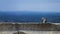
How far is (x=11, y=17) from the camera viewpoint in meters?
2.17

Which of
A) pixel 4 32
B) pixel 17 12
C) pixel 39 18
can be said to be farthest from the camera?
pixel 17 12

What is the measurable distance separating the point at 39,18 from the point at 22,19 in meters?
→ 0.36

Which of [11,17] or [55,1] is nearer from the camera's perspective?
[11,17]

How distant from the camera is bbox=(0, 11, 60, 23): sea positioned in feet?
6.91

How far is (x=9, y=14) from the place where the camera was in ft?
7.11

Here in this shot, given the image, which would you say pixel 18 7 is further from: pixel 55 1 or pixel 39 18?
pixel 55 1

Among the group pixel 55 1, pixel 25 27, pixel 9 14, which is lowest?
pixel 25 27

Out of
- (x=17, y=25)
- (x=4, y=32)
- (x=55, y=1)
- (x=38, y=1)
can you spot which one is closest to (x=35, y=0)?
(x=38, y=1)

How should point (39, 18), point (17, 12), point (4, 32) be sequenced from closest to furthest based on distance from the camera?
point (4, 32) → point (39, 18) → point (17, 12)

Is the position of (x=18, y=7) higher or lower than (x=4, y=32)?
higher

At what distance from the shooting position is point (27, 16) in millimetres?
2186

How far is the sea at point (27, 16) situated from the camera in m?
2.11

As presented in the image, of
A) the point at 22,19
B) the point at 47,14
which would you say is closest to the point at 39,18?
the point at 47,14

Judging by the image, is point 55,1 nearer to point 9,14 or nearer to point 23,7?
point 23,7
